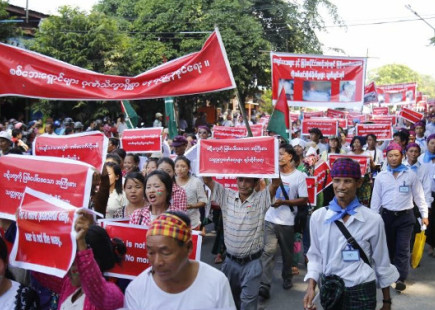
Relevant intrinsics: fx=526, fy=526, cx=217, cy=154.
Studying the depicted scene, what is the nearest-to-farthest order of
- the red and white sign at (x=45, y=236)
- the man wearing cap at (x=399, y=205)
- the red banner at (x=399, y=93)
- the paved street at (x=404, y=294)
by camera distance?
the red and white sign at (x=45, y=236)
the paved street at (x=404, y=294)
the man wearing cap at (x=399, y=205)
the red banner at (x=399, y=93)

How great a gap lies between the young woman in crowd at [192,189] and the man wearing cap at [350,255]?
99.2 inches

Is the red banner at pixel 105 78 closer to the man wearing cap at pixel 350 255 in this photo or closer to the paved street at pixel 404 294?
the man wearing cap at pixel 350 255

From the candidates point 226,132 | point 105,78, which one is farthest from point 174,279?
point 226,132

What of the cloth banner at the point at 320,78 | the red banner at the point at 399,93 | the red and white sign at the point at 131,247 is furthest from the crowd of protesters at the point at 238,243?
the red banner at the point at 399,93

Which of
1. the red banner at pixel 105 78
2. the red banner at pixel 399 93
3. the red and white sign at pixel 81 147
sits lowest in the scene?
the red and white sign at pixel 81 147

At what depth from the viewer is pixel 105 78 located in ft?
16.3

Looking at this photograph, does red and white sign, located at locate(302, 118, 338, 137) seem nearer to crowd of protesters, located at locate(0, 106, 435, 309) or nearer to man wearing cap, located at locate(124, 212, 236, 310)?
crowd of protesters, located at locate(0, 106, 435, 309)

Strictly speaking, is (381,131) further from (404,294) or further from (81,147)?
(81,147)

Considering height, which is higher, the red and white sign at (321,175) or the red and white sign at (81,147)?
the red and white sign at (81,147)

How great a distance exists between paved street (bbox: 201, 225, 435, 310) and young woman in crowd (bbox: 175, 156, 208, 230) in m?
1.20

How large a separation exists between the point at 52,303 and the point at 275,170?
234 centimetres

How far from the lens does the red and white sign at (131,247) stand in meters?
3.07

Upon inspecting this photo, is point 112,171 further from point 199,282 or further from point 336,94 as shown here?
point 336,94

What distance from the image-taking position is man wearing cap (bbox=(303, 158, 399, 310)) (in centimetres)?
336
